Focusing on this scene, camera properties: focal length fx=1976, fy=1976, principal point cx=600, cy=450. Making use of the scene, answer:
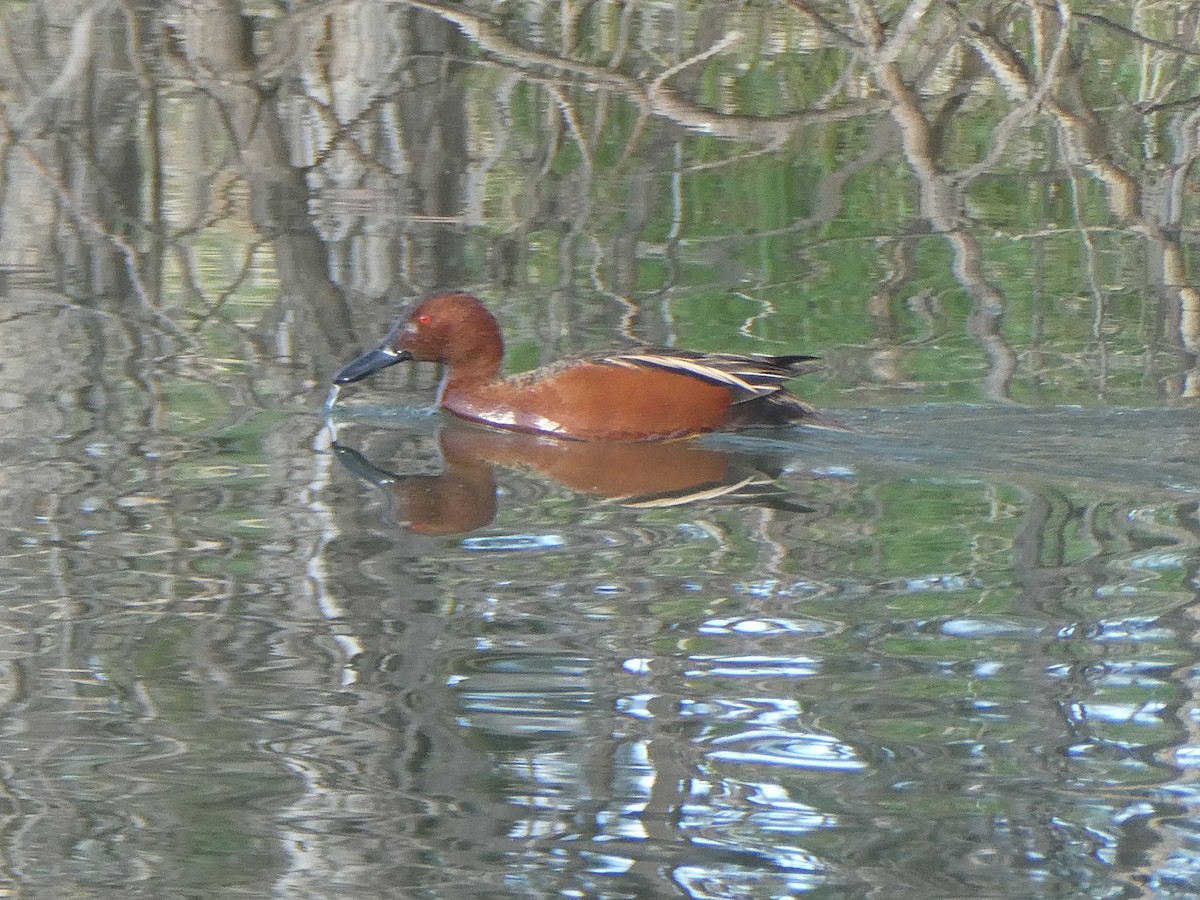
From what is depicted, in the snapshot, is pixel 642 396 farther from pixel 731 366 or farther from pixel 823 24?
pixel 823 24

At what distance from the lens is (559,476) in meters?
6.67

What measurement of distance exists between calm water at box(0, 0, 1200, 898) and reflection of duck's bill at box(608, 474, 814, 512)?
0.10 ft

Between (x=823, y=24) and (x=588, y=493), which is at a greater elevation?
(x=823, y=24)

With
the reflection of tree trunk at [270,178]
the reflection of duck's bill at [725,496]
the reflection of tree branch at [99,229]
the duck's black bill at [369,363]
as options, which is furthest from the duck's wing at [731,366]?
the reflection of tree branch at [99,229]

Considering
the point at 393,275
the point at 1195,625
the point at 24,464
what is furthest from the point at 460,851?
the point at 393,275

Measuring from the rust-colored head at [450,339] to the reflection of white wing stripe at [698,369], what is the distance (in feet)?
2.21

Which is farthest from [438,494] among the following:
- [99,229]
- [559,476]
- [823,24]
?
[823,24]

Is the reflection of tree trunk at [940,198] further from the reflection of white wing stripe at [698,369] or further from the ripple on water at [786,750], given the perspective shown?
the ripple on water at [786,750]

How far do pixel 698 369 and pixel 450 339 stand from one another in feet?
3.55

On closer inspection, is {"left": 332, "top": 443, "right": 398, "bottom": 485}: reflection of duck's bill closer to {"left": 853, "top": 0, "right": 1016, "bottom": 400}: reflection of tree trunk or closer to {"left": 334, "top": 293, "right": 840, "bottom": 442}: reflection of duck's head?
{"left": 334, "top": 293, "right": 840, "bottom": 442}: reflection of duck's head

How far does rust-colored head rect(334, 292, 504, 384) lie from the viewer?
299 inches

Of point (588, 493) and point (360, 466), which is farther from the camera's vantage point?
point (360, 466)

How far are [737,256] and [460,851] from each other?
5.86m

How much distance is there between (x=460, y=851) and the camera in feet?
12.8
